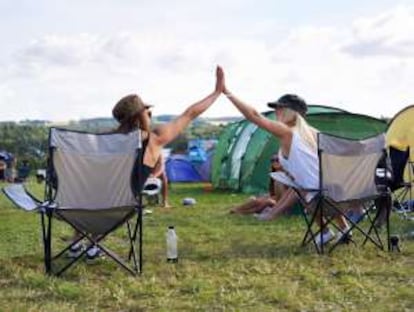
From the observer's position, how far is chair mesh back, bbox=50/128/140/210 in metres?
4.97

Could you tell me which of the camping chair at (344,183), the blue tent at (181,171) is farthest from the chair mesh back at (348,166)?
the blue tent at (181,171)

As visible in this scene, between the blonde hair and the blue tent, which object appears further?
the blue tent

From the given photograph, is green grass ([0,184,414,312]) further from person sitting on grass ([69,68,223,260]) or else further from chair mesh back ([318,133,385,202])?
person sitting on grass ([69,68,223,260])

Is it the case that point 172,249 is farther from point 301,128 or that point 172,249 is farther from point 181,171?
point 181,171

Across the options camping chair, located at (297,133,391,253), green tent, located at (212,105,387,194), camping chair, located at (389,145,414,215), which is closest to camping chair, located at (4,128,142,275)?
camping chair, located at (297,133,391,253)

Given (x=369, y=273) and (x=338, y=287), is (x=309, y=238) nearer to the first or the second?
(x=369, y=273)

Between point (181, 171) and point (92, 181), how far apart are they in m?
14.8

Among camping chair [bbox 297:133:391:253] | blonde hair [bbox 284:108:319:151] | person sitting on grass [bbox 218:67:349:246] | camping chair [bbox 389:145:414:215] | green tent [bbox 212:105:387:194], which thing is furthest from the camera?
green tent [bbox 212:105:387:194]

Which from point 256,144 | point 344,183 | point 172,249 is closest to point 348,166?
point 344,183

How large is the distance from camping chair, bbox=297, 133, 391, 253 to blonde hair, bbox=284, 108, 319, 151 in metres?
0.37

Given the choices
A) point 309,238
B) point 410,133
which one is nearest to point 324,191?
point 309,238

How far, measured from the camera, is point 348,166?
584 cm

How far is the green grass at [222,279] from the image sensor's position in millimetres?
4039

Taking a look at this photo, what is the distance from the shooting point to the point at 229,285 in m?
4.48
